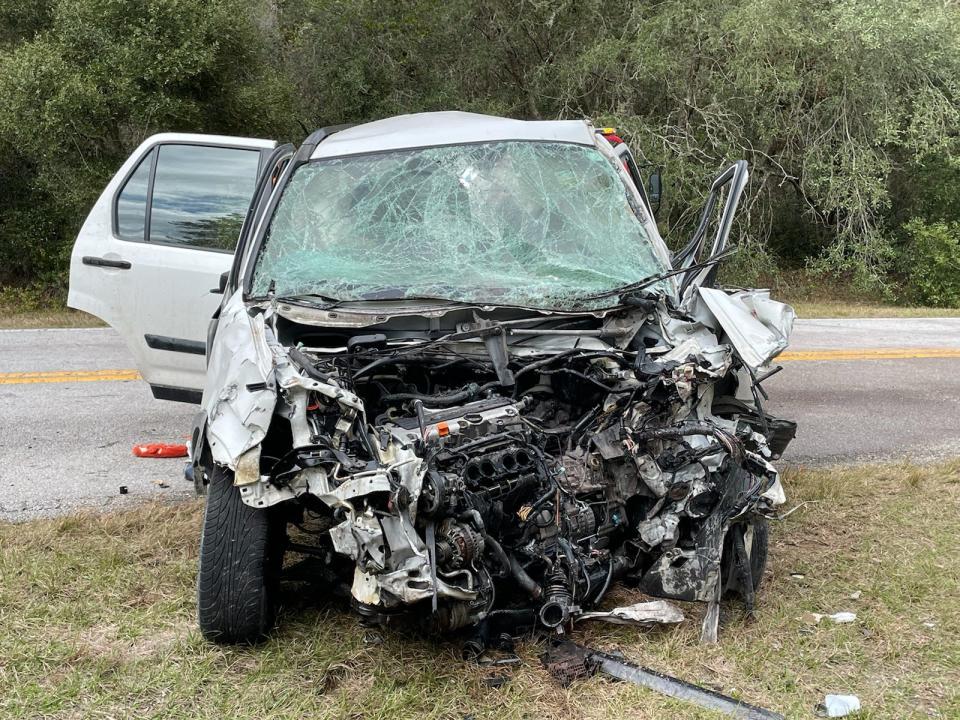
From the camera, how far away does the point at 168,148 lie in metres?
5.98

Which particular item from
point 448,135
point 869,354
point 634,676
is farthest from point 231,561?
point 869,354

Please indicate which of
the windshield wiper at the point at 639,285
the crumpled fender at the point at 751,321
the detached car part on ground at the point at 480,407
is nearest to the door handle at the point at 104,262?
the detached car part on ground at the point at 480,407

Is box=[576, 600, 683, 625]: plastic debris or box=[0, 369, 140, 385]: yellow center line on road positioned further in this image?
box=[0, 369, 140, 385]: yellow center line on road

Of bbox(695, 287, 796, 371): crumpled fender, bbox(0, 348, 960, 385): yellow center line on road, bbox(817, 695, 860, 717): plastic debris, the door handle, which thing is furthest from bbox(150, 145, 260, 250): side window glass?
bbox(817, 695, 860, 717): plastic debris

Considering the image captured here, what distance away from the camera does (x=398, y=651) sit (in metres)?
3.50

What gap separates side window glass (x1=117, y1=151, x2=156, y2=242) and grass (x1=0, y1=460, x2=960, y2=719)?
207 cm

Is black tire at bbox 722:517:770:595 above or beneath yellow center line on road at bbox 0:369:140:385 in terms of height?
above

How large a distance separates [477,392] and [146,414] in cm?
388

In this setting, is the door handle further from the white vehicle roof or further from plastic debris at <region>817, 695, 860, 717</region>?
plastic debris at <region>817, 695, 860, 717</region>

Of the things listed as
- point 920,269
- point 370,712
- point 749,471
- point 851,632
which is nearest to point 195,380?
point 370,712

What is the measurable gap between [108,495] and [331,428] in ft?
7.95

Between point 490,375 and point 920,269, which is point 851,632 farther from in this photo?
point 920,269

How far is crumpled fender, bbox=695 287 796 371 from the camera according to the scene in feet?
12.4

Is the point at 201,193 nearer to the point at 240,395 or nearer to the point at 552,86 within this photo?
the point at 240,395
